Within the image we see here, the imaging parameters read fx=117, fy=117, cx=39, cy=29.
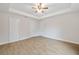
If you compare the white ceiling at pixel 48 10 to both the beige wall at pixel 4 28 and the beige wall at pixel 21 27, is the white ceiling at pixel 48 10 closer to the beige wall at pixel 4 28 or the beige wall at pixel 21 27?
the beige wall at pixel 21 27

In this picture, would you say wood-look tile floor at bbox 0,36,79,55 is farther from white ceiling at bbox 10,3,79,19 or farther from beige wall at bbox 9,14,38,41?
white ceiling at bbox 10,3,79,19

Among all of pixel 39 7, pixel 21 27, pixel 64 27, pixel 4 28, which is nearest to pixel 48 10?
pixel 39 7

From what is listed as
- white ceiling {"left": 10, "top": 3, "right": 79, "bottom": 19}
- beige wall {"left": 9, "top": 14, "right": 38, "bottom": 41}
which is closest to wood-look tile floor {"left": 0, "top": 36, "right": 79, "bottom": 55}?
beige wall {"left": 9, "top": 14, "right": 38, "bottom": 41}

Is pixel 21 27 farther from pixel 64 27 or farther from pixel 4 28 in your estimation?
pixel 64 27

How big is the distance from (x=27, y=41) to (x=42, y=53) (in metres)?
0.33

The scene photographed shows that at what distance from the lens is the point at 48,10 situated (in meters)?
1.97

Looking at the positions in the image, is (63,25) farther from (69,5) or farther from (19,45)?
(19,45)

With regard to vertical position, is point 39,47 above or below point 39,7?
below

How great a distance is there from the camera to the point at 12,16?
195cm

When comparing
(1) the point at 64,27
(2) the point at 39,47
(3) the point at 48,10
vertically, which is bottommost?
(2) the point at 39,47

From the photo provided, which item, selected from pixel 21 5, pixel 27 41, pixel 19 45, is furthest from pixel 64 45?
pixel 21 5

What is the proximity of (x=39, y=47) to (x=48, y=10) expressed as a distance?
641 millimetres

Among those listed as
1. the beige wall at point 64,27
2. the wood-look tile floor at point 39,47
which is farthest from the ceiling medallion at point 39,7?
the wood-look tile floor at point 39,47

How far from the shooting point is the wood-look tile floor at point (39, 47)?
1.96 metres
